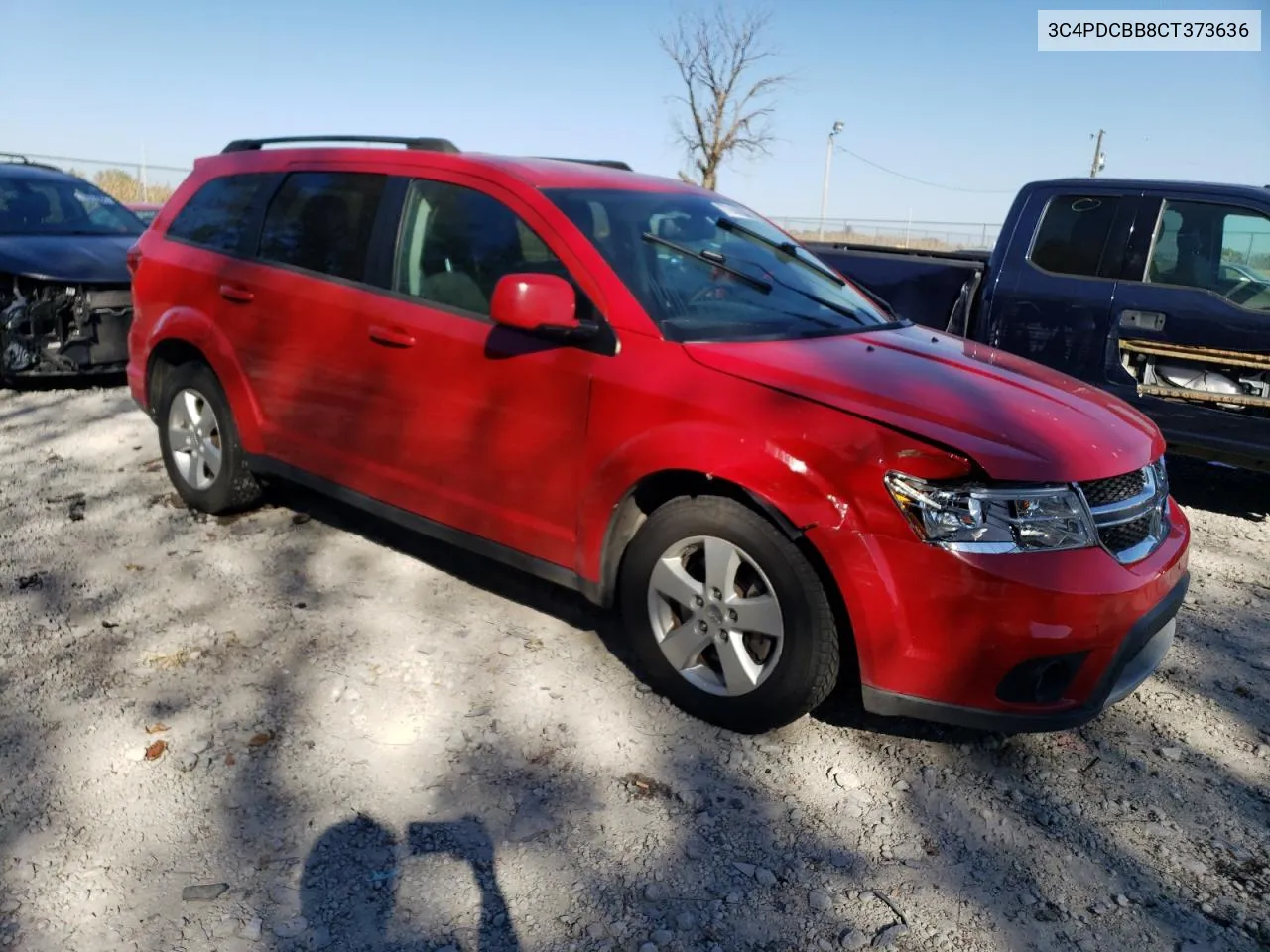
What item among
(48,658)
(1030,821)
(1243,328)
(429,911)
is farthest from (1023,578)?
(1243,328)

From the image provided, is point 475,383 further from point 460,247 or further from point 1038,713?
point 1038,713

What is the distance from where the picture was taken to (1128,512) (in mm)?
2861

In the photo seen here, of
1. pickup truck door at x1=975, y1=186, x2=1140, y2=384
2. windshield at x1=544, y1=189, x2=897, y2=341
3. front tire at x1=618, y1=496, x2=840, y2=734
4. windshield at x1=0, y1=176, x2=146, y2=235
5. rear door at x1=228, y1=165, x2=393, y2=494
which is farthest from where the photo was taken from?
windshield at x1=0, y1=176, x2=146, y2=235

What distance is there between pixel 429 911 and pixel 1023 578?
1.72 meters

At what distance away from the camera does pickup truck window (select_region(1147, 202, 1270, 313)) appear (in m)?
5.27

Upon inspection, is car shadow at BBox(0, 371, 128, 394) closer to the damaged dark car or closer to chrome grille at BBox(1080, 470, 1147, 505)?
the damaged dark car

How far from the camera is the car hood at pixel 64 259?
700 centimetres

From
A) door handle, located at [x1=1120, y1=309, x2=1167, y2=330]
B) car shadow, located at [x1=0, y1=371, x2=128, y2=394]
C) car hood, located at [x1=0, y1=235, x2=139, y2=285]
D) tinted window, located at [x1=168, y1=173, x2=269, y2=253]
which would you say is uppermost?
tinted window, located at [x1=168, y1=173, x2=269, y2=253]

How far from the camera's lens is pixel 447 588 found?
411 cm

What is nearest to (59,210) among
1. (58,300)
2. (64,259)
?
(64,259)

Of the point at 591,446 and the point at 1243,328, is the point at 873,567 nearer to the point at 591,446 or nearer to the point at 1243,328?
the point at 591,446

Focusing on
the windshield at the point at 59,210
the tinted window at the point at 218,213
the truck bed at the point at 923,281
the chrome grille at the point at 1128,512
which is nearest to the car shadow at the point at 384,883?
the chrome grille at the point at 1128,512

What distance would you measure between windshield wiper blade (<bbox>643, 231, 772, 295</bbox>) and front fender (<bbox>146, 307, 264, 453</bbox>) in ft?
6.59

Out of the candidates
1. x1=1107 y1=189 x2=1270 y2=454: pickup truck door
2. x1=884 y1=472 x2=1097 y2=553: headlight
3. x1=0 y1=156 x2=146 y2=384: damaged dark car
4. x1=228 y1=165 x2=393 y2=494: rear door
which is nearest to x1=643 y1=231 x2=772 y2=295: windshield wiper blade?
x1=228 y1=165 x2=393 y2=494: rear door
